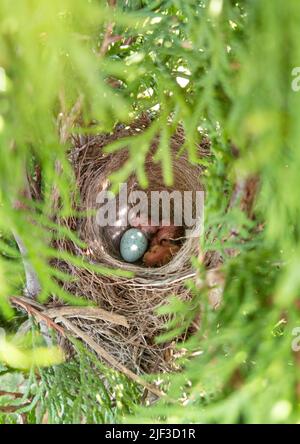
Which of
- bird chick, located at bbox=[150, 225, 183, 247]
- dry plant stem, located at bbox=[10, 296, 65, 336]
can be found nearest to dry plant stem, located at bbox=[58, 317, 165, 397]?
dry plant stem, located at bbox=[10, 296, 65, 336]

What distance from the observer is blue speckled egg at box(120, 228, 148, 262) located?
89.2 inches

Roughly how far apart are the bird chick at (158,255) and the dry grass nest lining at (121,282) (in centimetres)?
25

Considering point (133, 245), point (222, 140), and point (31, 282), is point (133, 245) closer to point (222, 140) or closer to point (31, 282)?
point (31, 282)

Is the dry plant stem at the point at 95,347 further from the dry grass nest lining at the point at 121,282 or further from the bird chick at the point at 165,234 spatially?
the bird chick at the point at 165,234

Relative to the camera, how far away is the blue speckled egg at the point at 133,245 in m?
2.27

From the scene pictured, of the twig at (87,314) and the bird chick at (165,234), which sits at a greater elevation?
the bird chick at (165,234)

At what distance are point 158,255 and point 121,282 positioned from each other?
0.47m

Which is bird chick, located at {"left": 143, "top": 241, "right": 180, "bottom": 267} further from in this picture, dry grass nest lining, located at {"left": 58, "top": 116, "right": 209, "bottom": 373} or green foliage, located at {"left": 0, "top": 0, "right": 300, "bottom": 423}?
green foliage, located at {"left": 0, "top": 0, "right": 300, "bottom": 423}

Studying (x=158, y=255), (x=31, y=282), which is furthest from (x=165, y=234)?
(x=31, y=282)

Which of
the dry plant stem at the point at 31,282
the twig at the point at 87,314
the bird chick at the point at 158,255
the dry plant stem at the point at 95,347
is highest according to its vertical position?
the bird chick at the point at 158,255

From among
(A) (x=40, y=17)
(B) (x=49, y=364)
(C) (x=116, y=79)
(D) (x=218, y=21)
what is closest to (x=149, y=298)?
(B) (x=49, y=364)

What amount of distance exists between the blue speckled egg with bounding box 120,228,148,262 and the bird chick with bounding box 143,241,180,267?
0.05 meters

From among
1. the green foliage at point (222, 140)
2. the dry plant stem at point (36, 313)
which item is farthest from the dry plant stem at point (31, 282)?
the green foliage at point (222, 140)

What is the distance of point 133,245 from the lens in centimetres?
227
